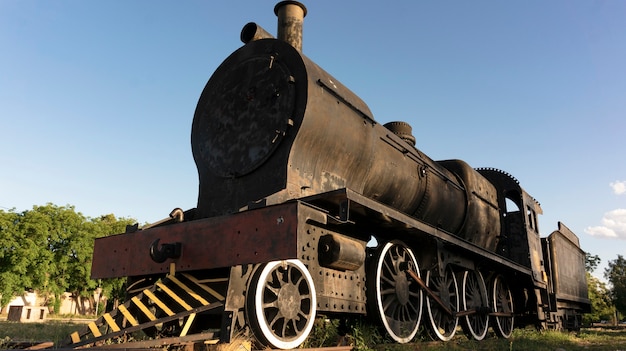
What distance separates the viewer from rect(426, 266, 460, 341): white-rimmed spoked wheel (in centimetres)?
640

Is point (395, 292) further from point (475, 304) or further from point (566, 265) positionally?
point (566, 265)

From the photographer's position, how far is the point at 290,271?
4.49m

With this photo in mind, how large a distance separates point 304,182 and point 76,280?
3090cm

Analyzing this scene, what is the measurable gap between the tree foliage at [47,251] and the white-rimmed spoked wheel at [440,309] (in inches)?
1061

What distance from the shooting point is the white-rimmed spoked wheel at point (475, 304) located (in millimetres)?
7539

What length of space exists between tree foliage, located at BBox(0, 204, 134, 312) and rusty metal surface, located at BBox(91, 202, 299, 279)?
2644cm

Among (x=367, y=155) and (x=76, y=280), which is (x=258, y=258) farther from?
(x=76, y=280)

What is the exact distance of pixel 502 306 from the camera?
364 inches

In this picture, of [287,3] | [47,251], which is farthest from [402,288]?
[47,251]

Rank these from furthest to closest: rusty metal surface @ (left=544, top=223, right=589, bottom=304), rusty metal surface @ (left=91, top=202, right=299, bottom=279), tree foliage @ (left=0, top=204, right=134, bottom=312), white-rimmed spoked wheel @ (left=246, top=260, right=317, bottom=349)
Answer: tree foliage @ (left=0, top=204, right=134, bottom=312) → rusty metal surface @ (left=544, top=223, right=589, bottom=304) → white-rimmed spoked wheel @ (left=246, top=260, right=317, bottom=349) → rusty metal surface @ (left=91, top=202, right=299, bottom=279)

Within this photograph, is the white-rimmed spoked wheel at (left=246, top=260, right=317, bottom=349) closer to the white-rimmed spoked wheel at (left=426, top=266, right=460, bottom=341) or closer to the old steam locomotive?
the old steam locomotive

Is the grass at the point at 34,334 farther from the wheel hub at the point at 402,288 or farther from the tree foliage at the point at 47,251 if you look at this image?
the tree foliage at the point at 47,251

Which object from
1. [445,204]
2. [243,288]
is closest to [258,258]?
[243,288]

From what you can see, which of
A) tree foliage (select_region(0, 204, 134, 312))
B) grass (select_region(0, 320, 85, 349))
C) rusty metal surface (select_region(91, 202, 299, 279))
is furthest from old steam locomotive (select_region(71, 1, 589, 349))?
tree foliage (select_region(0, 204, 134, 312))
